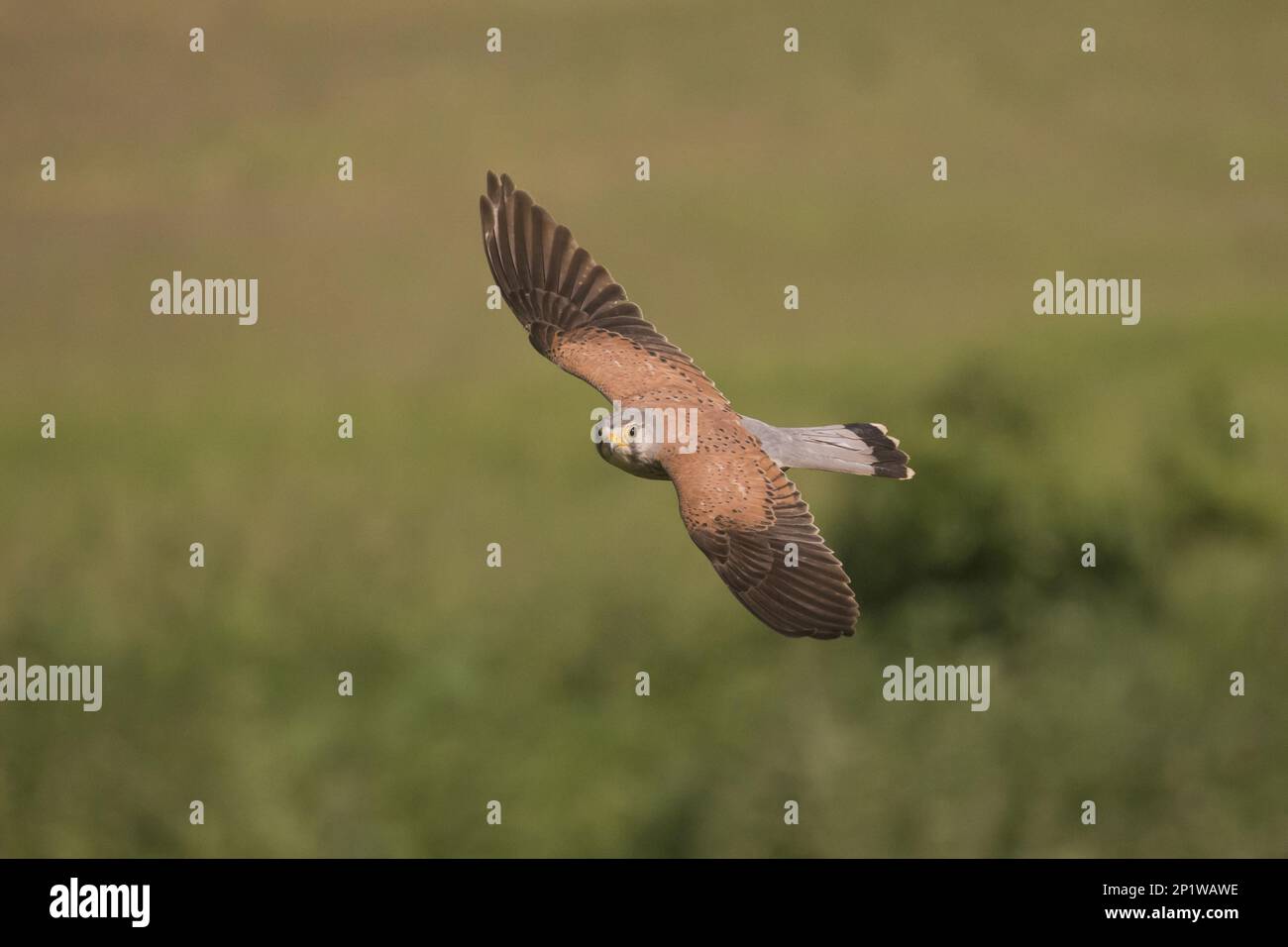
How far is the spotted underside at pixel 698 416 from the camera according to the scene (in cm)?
995

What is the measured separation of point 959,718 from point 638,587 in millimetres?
10194

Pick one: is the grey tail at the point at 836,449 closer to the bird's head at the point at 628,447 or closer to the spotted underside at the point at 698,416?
the spotted underside at the point at 698,416

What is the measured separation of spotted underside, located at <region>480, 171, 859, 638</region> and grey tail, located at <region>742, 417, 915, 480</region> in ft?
0.61

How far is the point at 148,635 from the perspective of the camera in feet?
80.8

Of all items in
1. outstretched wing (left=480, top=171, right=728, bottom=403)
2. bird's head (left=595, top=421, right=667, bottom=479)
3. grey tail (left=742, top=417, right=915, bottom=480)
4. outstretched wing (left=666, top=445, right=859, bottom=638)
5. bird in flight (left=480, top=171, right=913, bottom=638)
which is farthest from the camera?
outstretched wing (left=480, top=171, right=728, bottom=403)

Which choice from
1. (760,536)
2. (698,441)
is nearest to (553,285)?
(698,441)

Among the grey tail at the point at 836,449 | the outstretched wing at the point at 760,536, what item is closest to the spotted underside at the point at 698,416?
the outstretched wing at the point at 760,536

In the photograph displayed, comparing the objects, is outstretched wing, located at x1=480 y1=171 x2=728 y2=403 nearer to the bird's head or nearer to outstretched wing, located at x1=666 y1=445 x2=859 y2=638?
the bird's head

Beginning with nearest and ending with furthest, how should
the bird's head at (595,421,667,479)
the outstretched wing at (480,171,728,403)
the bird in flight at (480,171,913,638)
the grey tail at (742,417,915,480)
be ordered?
the bird in flight at (480,171,913,638)
the bird's head at (595,421,667,479)
the grey tail at (742,417,915,480)
the outstretched wing at (480,171,728,403)

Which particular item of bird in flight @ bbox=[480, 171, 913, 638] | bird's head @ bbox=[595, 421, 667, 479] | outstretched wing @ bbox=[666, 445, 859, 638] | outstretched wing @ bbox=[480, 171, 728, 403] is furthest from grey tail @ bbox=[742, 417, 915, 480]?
outstretched wing @ bbox=[480, 171, 728, 403]

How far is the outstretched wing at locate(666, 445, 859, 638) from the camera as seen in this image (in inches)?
388

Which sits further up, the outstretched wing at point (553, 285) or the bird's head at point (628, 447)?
the outstretched wing at point (553, 285)
